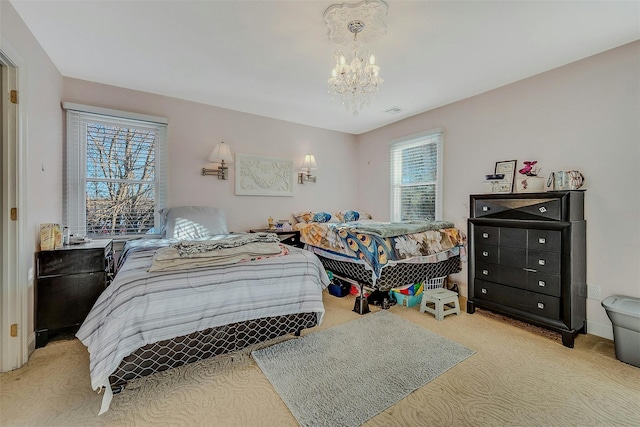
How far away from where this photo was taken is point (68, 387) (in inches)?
68.7

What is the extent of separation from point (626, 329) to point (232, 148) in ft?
14.8

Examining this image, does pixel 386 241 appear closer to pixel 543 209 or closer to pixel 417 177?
pixel 543 209

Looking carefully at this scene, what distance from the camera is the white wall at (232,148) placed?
131 inches

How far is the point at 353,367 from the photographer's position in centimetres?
197

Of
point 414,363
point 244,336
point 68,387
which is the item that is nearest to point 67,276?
point 68,387

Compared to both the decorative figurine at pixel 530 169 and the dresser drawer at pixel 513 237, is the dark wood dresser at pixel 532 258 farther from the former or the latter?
the decorative figurine at pixel 530 169

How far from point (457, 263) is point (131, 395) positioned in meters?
3.58

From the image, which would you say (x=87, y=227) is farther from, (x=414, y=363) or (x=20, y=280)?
(x=414, y=363)

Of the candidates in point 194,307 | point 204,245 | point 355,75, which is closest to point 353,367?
point 194,307

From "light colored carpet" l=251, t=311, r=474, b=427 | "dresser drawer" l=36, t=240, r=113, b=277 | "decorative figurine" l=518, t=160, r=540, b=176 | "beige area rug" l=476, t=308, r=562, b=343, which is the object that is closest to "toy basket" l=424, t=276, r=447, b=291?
"beige area rug" l=476, t=308, r=562, b=343

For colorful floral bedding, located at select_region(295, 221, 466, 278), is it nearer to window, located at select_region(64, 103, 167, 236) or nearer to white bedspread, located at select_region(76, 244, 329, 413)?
white bedspread, located at select_region(76, 244, 329, 413)

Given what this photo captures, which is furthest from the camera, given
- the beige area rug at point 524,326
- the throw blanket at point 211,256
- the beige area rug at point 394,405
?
the beige area rug at point 524,326

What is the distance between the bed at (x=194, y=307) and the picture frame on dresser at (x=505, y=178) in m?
2.23

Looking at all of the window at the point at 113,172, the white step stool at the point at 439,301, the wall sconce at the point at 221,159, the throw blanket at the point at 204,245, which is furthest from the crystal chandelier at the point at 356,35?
the window at the point at 113,172
